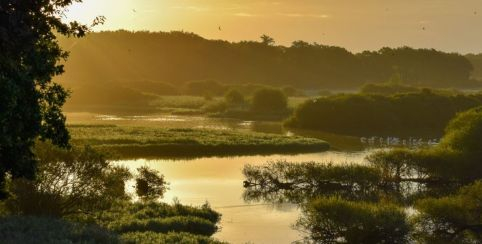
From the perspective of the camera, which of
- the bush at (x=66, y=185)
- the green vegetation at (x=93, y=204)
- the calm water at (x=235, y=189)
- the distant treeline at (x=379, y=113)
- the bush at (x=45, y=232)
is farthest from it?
the distant treeline at (x=379, y=113)

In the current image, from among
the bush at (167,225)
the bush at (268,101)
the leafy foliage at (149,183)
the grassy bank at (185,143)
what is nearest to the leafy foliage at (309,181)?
the leafy foliage at (149,183)

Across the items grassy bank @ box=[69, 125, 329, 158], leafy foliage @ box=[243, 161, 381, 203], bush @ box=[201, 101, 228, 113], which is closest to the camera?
leafy foliage @ box=[243, 161, 381, 203]

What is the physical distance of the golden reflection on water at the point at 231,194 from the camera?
5238 centimetres

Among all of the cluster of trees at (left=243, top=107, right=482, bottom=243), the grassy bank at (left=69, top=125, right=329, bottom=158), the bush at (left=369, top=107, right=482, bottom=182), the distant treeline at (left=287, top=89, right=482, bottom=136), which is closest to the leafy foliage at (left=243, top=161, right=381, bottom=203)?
the cluster of trees at (left=243, top=107, right=482, bottom=243)

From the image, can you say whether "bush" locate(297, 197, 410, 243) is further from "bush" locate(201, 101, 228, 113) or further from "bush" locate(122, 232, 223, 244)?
"bush" locate(201, 101, 228, 113)

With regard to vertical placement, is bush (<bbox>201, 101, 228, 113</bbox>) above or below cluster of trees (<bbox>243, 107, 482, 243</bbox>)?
above

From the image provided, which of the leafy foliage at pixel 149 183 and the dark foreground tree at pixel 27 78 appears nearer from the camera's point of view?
the dark foreground tree at pixel 27 78

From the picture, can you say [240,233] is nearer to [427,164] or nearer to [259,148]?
[427,164]

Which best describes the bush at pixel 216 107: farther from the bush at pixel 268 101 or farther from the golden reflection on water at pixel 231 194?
the golden reflection on water at pixel 231 194

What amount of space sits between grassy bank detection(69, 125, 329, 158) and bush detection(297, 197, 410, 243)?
47408mm

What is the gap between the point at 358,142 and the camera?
125 m

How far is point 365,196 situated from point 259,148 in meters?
36.4

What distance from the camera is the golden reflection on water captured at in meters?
52.4

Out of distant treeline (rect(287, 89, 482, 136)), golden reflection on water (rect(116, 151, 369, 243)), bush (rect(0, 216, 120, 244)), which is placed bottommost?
golden reflection on water (rect(116, 151, 369, 243))
